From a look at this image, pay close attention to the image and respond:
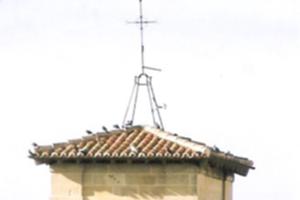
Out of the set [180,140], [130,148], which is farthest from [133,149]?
[180,140]

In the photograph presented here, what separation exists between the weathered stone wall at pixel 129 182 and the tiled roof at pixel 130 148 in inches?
9.6

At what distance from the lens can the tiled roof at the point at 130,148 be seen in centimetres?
3881

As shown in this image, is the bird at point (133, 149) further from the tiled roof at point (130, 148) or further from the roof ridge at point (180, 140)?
the roof ridge at point (180, 140)

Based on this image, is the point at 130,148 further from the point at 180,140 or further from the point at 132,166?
the point at 180,140

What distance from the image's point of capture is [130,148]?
129 feet

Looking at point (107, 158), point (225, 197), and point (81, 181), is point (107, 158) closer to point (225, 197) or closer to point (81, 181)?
point (81, 181)

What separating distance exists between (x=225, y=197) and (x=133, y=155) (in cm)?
368

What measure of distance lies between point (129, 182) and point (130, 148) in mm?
707

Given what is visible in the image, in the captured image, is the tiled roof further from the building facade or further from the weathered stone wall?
the weathered stone wall

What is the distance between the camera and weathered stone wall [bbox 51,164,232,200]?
3891 centimetres

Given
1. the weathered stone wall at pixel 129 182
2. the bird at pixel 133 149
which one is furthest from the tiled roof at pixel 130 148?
the weathered stone wall at pixel 129 182

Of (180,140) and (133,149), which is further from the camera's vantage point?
(180,140)

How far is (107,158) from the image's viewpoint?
39.2m

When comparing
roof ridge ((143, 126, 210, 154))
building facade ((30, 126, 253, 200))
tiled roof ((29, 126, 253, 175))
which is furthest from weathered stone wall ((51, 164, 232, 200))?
roof ridge ((143, 126, 210, 154))
